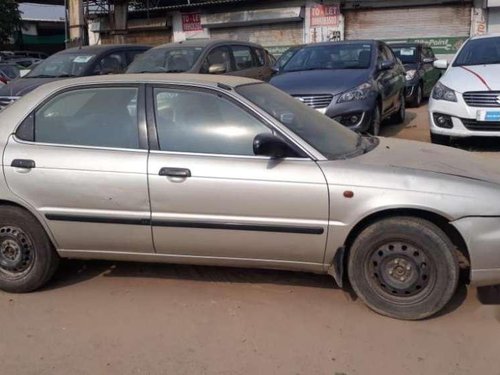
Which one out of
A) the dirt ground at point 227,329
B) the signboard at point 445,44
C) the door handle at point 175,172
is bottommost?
the dirt ground at point 227,329

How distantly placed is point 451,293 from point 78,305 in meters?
2.41

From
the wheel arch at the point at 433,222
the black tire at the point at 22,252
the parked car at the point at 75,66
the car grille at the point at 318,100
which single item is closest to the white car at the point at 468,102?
the car grille at the point at 318,100

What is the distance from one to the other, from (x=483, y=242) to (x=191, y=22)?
2358 centimetres

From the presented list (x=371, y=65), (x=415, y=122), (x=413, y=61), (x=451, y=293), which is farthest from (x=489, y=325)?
(x=413, y=61)

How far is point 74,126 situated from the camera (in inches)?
161

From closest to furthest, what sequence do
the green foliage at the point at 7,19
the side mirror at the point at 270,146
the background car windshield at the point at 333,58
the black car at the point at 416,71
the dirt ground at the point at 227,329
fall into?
1. the dirt ground at the point at 227,329
2. the side mirror at the point at 270,146
3. the background car windshield at the point at 333,58
4. the black car at the point at 416,71
5. the green foliage at the point at 7,19

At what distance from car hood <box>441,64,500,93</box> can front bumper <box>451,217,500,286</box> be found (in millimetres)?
4779

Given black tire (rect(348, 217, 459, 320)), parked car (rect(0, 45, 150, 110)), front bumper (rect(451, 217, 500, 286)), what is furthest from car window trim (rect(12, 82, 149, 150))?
parked car (rect(0, 45, 150, 110))

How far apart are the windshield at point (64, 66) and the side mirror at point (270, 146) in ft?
25.1

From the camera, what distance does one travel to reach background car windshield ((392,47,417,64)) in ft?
45.4

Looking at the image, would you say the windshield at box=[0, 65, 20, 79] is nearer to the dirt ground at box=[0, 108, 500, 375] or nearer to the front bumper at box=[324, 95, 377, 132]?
the front bumper at box=[324, 95, 377, 132]

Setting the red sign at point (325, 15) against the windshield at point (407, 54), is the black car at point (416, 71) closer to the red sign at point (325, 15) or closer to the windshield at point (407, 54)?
the windshield at point (407, 54)

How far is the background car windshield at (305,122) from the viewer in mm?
3867

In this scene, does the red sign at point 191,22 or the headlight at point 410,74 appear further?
the red sign at point 191,22
